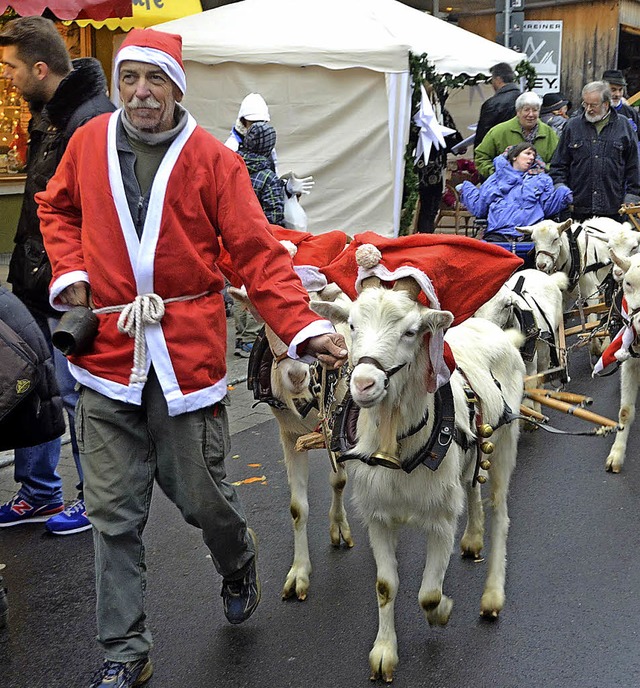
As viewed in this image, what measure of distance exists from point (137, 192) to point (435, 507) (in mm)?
1671

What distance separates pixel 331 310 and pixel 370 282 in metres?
0.19

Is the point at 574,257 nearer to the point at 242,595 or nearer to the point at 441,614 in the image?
the point at 441,614

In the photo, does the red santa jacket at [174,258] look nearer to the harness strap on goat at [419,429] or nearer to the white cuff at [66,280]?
the white cuff at [66,280]

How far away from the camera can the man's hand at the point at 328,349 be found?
10.7ft

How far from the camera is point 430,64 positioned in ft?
39.0

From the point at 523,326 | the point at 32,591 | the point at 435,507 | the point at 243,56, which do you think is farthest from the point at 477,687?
the point at 243,56

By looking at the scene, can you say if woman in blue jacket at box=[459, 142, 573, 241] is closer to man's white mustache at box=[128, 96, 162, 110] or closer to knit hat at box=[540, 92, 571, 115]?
knit hat at box=[540, 92, 571, 115]

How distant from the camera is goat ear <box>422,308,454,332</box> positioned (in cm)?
346

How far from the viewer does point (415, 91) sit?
38.7 ft

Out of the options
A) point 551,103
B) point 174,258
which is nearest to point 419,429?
point 174,258

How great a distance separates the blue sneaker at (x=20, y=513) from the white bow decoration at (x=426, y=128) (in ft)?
26.5

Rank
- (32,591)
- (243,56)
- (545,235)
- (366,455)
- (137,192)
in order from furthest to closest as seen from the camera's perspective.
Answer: (243,56)
(545,235)
(32,591)
(366,455)
(137,192)

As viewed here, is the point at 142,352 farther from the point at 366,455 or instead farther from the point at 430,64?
the point at 430,64

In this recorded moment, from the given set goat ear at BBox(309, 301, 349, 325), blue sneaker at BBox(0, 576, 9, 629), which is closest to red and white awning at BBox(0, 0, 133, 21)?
blue sneaker at BBox(0, 576, 9, 629)
